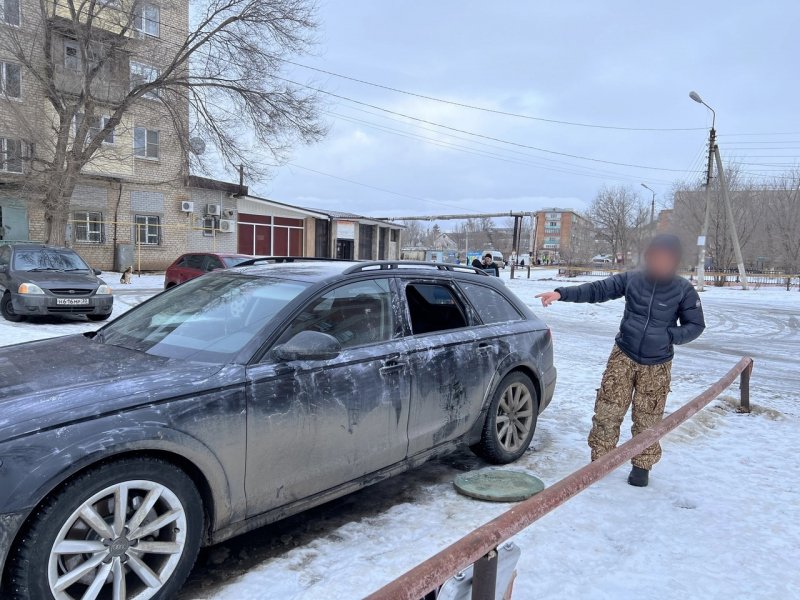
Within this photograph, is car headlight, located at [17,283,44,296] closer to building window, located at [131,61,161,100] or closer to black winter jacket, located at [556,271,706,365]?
black winter jacket, located at [556,271,706,365]

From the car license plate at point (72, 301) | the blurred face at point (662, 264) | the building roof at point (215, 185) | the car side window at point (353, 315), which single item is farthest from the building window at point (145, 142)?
the blurred face at point (662, 264)

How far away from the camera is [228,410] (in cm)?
260

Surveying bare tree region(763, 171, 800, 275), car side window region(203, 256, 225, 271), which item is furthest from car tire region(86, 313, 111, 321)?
bare tree region(763, 171, 800, 275)

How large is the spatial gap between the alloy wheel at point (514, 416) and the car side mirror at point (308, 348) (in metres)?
1.80

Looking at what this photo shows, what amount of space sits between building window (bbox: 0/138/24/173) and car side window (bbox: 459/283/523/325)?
21106mm

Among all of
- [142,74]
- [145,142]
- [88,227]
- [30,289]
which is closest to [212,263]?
[30,289]

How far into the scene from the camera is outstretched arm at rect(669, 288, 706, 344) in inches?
152

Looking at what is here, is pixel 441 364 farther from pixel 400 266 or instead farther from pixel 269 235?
pixel 269 235

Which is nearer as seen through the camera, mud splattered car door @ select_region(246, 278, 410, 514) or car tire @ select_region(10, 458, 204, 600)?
car tire @ select_region(10, 458, 204, 600)

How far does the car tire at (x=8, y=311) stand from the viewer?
10.2 m

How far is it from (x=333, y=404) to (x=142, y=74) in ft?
68.8

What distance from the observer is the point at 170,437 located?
238cm

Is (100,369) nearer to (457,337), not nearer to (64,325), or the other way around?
(457,337)

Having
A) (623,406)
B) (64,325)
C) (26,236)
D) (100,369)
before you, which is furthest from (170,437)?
(26,236)
